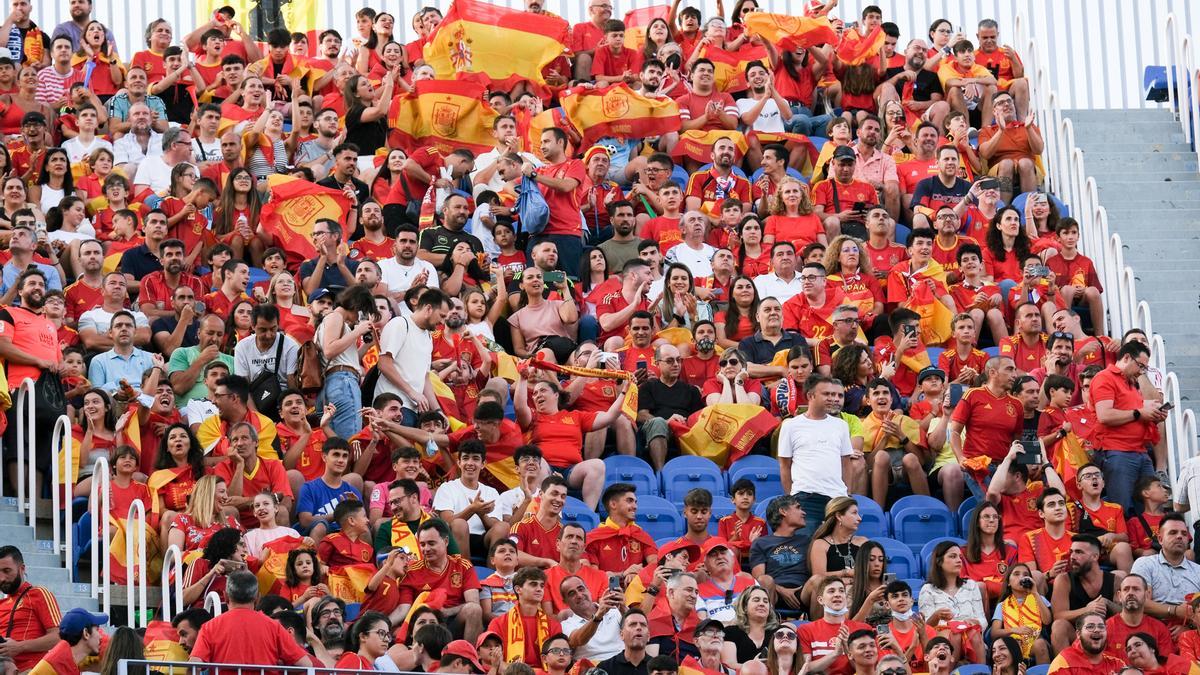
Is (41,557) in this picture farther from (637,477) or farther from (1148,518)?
(1148,518)

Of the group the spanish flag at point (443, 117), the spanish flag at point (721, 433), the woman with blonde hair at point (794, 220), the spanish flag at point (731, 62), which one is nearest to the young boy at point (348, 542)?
the spanish flag at point (721, 433)

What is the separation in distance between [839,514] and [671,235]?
451cm

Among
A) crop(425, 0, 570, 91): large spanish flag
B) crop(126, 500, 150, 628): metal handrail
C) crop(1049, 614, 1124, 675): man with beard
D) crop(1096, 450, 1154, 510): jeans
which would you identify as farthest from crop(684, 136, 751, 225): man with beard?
crop(126, 500, 150, 628): metal handrail

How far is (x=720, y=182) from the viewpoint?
20500 mm

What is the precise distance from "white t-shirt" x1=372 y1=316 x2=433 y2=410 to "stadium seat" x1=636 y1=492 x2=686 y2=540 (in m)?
1.73

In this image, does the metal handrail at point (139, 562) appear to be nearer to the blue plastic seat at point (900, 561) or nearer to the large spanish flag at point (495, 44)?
the blue plastic seat at point (900, 561)

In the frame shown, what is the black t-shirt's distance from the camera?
17438 millimetres

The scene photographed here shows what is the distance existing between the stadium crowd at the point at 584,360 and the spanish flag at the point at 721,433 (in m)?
0.02

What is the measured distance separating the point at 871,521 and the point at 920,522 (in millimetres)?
403

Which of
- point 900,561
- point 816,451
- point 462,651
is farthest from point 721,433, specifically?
point 462,651

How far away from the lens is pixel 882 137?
70.0 feet

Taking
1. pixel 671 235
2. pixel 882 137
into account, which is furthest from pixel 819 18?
pixel 671 235

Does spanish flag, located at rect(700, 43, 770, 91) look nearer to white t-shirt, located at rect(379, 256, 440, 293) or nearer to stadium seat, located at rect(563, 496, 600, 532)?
white t-shirt, located at rect(379, 256, 440, 293)

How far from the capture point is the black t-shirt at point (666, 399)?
1744 centimetres
